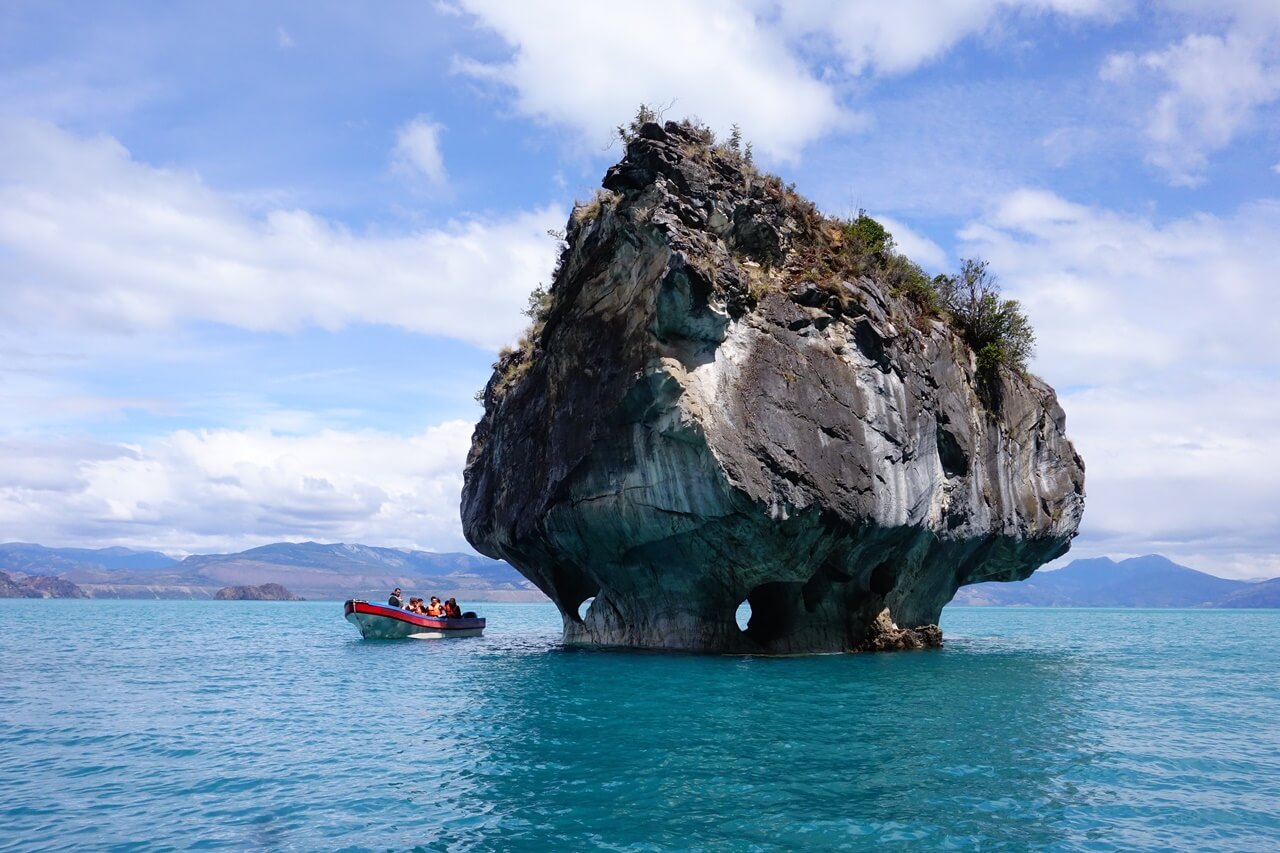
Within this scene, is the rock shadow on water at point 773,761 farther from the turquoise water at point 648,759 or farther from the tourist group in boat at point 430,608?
the tourist group in boat at point 430,608

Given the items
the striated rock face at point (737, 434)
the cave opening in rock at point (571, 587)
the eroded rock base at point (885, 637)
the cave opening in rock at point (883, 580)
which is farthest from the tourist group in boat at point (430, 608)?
the cave opening in rock at point (883, 580)

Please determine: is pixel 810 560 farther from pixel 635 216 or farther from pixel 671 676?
pixel 635 216

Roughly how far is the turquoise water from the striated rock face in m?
4.07

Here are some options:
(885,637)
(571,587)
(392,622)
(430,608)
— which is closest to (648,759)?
(885,637)

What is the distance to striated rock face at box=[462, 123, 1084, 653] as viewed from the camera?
2881cm

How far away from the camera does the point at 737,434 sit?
2859 centimetres

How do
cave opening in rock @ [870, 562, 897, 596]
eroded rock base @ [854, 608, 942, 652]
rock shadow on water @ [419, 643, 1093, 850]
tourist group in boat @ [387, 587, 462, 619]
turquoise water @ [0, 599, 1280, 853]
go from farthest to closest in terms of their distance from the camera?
tourist group in boat @ [387, 587, 462, 619], eroded rock base @ [854, 608, 942, 652], cave opening in rock @ [870, 562, 897, 596], turquoise water @ [0, 599, 1280, 853], rock shadow on water @ [419, 643, 1093, 850]

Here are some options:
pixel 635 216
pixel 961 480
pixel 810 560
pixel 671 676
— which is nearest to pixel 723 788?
pixel 671 676

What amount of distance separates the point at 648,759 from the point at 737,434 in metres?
14.2

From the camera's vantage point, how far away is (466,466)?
43812mm

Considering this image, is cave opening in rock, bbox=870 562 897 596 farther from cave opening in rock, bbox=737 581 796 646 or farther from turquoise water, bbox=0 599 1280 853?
turquoise water, bbox=0 599 1280 853

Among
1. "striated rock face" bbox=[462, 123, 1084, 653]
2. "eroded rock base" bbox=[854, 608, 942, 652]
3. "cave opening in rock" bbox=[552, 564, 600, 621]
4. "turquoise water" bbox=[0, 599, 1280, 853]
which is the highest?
"striated rock face" bbox=[462, 123, 1084, 653]

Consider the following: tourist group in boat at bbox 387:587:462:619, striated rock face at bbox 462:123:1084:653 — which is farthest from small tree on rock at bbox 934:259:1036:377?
tourist group in boat at bbox 387:587:462:619

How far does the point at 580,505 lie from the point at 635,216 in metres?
10.3
